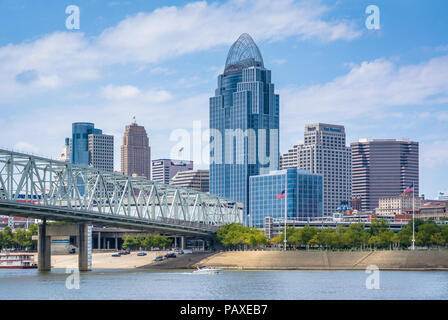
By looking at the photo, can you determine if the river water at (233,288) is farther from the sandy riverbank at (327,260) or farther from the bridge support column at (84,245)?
the sandy riverbank at (327,260)

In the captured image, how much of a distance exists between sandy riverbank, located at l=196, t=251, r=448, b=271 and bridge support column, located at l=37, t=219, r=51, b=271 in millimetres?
36041

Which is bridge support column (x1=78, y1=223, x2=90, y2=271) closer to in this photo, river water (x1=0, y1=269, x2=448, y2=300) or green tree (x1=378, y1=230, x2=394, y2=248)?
river water (x1=0, y1=269, x2=448, y2=300)

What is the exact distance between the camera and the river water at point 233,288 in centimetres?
9781

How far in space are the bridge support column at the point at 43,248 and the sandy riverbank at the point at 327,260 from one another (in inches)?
1419

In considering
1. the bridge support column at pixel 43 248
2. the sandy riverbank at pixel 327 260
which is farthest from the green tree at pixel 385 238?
the bridge support column at pixel 43 248

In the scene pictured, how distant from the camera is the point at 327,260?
171 metres

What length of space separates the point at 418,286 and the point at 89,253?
240 ft

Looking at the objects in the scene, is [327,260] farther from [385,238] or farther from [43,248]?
[43,248]

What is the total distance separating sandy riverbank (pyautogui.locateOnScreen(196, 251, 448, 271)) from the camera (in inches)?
6299

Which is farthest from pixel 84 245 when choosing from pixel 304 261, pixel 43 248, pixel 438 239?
pixel 438 239
